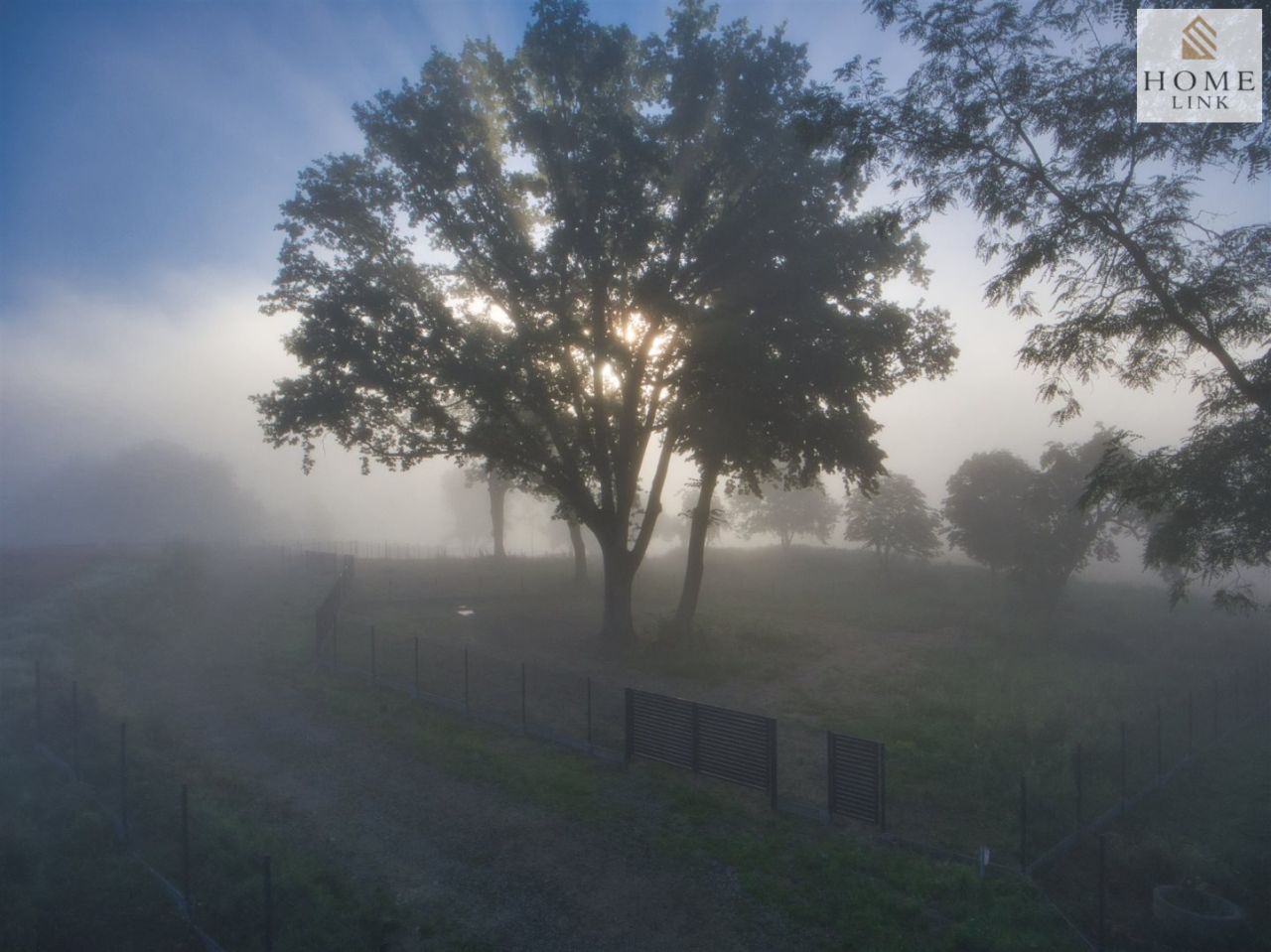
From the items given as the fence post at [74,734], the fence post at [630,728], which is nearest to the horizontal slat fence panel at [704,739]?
the fence post at [630,728]

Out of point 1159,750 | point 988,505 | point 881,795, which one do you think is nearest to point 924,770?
point 881,795

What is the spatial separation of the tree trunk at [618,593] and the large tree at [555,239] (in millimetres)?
4996

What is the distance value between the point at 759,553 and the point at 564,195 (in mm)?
41384

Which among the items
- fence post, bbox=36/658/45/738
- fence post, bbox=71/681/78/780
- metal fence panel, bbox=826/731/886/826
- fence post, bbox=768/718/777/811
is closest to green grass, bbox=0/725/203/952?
fence post, bbox=71/681/78/780

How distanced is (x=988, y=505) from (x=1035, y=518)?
465 cm

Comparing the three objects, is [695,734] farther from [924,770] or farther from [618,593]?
[618,593]

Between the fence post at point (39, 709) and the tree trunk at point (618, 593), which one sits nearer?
the fence post at point (39, 709)

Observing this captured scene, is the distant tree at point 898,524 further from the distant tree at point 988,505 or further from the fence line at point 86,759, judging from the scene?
the fence line at point 86,759

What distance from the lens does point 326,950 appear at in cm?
848

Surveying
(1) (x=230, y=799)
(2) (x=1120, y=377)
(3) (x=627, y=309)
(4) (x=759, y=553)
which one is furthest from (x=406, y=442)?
(4) (x=759, y=553)

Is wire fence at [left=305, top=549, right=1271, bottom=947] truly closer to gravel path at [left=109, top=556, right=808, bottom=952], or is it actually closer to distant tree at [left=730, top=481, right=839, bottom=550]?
gravel path at [left=109, top=556, right=808, bottom=952]

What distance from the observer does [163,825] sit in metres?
11.8

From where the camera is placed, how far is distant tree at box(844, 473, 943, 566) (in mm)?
53094

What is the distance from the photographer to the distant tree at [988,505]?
48653 mm
